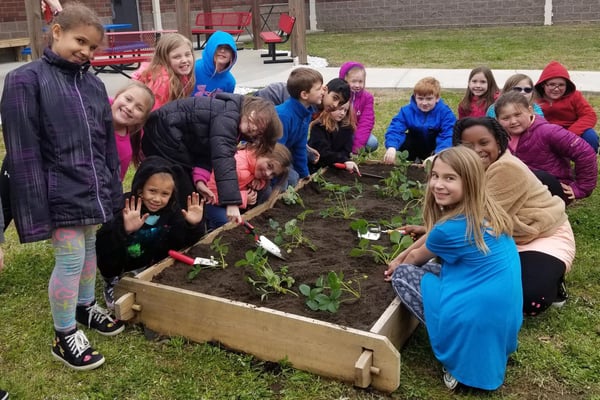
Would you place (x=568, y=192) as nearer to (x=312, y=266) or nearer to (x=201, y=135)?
(x=312, y=266)

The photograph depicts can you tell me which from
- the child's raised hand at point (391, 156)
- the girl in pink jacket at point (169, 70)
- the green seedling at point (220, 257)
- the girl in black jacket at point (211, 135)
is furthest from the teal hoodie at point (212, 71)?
the green seedling at point (220, 257)

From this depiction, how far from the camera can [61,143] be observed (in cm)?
259

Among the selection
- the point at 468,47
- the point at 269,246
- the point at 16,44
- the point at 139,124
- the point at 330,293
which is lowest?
the point at 330,293

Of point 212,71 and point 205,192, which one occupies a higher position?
point 212,71

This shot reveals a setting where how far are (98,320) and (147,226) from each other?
1.83ft

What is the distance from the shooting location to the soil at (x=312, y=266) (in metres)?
3.00

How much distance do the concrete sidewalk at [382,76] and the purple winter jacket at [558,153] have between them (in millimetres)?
5005

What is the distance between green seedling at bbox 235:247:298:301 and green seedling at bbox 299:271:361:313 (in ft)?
0.46

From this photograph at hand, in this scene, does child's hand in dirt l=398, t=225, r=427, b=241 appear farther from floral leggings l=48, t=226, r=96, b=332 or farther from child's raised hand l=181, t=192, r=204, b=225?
floral leggings l=48, t=226, r=96, b=332

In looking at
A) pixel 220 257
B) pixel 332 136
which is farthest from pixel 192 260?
pixel 332 136

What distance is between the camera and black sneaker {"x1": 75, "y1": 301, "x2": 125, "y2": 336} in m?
3.14

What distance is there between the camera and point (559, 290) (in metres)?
3.33

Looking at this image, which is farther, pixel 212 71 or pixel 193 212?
pixel 212 71

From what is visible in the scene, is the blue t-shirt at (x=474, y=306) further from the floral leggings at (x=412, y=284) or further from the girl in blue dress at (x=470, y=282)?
the floral leggings at (x=412, y=284)
